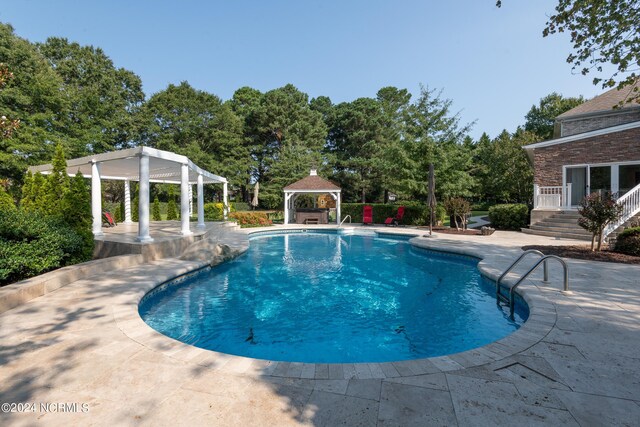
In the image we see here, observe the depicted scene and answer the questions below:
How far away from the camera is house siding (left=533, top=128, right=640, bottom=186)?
13.5 m

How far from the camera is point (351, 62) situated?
62.6 feet

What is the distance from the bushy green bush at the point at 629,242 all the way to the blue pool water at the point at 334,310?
431 centimetres

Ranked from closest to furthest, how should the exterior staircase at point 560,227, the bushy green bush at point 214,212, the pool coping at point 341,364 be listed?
the pool coping at point 341,364 < the exterior staircase at point 560,227 < the bushy green bush at point 214,212

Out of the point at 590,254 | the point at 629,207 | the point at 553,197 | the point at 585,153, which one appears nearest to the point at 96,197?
the point at 590,254

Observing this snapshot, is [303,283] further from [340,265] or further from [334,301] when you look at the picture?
[340,265]

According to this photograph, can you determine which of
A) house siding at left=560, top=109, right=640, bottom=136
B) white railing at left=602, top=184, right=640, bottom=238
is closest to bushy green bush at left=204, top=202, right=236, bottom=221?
white railing at left=602, top=184, right=640, bottom=238

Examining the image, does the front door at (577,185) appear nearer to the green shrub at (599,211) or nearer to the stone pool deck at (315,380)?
the green shrub at (599,211)

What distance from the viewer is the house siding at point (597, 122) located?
1574cm

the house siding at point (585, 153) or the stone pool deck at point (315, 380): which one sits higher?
the house siding at point (585, 153)

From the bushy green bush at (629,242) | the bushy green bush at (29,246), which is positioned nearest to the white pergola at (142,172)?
the bushy green bush at (29,246)

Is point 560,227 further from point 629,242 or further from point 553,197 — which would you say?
point 629,242

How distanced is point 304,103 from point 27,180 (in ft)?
98.7

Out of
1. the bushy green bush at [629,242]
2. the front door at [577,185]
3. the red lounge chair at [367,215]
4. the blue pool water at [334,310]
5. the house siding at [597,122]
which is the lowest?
the blue pool water at [334,310]

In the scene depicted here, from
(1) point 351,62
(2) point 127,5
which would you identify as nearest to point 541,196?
(1) point 351,62
